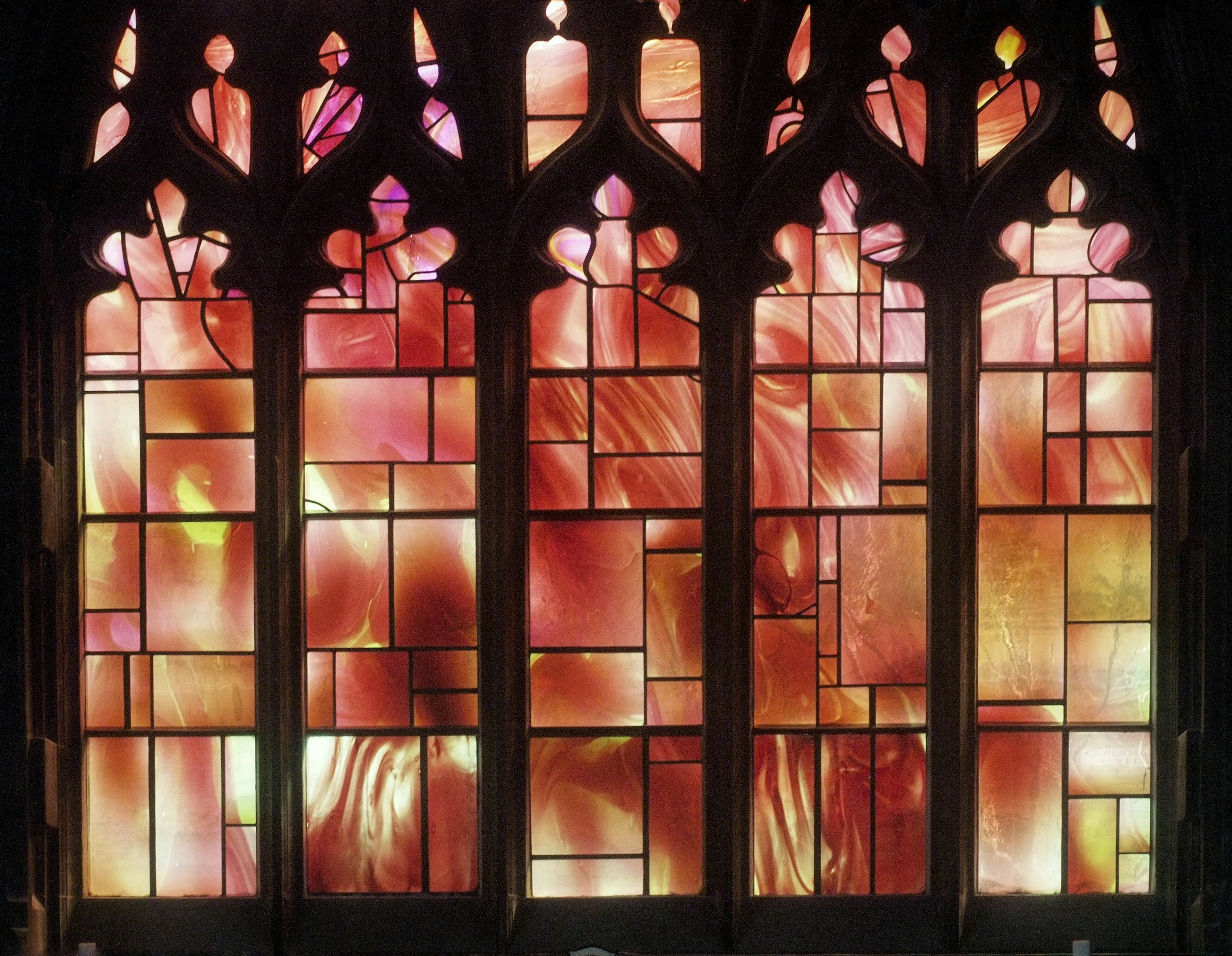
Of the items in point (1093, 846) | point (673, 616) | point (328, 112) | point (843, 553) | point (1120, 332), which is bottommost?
point (1093, 846)

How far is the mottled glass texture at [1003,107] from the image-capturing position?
3.94m

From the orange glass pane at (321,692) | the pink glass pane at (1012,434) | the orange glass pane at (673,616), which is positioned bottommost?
the orange glass pane at (321,692)

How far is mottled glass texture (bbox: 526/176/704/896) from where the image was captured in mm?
3965

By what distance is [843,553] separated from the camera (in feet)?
13.0

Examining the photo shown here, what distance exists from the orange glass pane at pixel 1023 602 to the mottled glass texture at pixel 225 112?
2.83 meters

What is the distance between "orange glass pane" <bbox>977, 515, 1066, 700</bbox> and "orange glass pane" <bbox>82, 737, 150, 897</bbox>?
2.90 meters

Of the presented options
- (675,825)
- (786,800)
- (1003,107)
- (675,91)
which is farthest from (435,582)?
(1003,107)

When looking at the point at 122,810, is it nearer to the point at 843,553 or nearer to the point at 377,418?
the point at 377,418

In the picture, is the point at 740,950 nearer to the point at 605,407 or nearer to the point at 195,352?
the point at 605,407

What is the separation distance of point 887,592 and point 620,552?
917 mm

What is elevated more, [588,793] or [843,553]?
[843,553]

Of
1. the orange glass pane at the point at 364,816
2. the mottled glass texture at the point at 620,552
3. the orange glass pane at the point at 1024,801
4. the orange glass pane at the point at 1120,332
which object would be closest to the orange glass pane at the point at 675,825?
the mottled glass texture at the point at 620,552

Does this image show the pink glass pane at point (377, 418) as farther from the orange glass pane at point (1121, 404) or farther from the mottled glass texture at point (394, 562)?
the orange glass pane at point (1121, 404)

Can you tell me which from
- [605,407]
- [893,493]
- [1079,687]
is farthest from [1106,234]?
[605,407]
